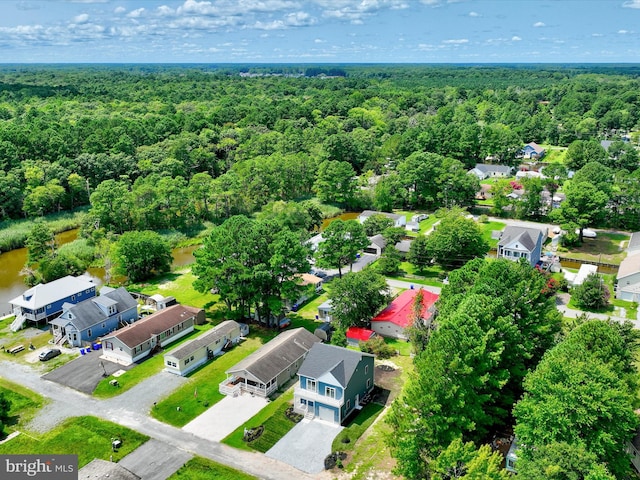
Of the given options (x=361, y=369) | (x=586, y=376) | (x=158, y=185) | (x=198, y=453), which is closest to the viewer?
(x=586, y=376)

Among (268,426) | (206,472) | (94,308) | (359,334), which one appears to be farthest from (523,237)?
(94,308)

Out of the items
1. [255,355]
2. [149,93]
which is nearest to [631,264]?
[255,355]

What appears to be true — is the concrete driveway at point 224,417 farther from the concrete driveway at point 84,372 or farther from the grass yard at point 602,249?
the grass yard at point 602,249

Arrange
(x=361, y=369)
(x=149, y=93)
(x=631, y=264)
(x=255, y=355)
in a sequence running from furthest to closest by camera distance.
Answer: (x=149, y=93) → (x=631, y=264) → (x=255, y=355) → (x=361, y=369)

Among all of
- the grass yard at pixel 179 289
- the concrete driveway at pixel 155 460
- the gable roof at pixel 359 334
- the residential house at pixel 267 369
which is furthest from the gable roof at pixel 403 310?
the concrete driveway at pixel 155 460

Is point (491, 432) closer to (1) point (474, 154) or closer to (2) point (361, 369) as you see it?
(2) point (361, 369)

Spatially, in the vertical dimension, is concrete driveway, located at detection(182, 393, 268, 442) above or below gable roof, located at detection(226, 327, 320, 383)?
below

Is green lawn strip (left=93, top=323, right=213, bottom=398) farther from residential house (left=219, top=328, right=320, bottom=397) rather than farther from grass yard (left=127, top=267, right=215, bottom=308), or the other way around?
grass yard (left=127, top=267, right=215, bottom=308)

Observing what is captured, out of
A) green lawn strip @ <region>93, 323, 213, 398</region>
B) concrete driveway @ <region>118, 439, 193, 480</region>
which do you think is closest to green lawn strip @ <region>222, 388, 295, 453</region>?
concrete driveway @ <region>118, 439, 193, 480</region>
